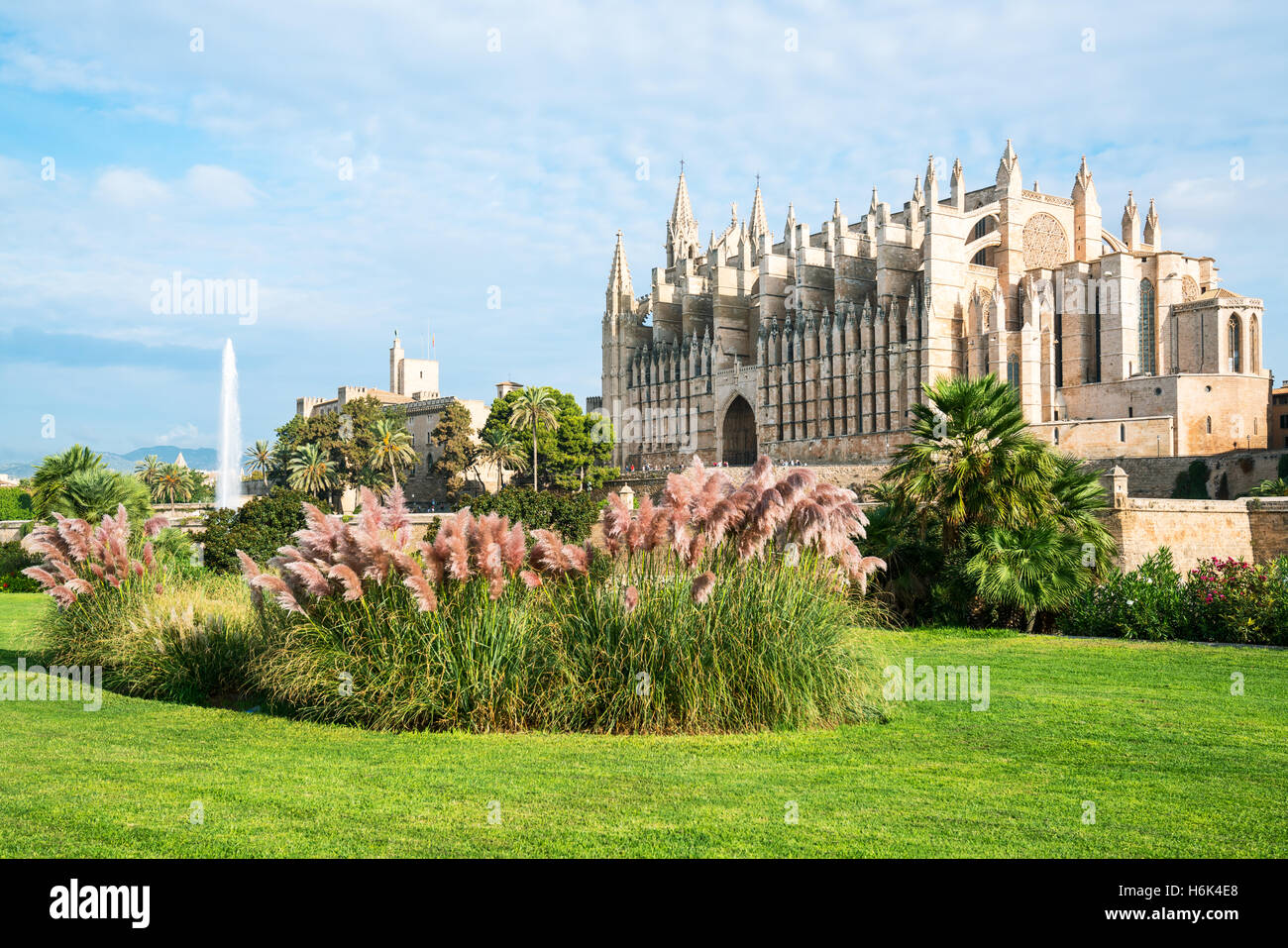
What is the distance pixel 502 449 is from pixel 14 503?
25482 mm

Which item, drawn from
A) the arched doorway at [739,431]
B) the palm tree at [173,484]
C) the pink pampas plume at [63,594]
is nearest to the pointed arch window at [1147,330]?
the arched doorway at [739,431]

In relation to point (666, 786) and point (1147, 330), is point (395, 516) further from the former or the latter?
point (1147, 330)

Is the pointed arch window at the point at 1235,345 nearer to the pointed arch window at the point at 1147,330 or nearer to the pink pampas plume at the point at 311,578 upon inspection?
the pointed arch window at the point at 1147,330

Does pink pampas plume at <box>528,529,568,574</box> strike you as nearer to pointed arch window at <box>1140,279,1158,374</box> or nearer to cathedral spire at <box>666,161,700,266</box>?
pointed arch window at <box>1140,279,1158,374</box>

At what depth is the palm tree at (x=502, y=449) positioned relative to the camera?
57.6 meters

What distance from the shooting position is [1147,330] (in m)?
44.1

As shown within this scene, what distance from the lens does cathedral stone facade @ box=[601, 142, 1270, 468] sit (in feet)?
137

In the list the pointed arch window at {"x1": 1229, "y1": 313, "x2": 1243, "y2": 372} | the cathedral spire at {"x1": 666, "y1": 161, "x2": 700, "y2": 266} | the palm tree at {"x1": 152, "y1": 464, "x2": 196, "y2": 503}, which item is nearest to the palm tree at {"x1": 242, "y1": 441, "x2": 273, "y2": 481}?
the palm tree at {"x1": 152, "y1": 464, "x2": 196, "y2": 503}

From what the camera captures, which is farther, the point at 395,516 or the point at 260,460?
the point at 260,460

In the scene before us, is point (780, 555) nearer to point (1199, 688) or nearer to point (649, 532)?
point (649, 532)

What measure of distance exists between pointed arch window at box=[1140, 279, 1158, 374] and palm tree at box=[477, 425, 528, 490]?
30576 millimetres

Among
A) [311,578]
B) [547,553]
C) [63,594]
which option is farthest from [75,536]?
[547,553]

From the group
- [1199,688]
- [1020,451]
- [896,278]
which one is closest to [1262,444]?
[896,278]

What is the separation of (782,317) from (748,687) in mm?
52627
